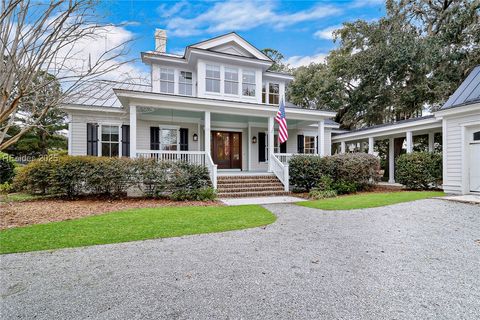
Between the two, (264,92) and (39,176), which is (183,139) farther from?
(39,176)

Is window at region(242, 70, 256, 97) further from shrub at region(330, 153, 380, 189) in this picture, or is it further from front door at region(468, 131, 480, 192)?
front door at region(468, 131, 480, 192)

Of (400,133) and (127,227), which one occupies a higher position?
(400,133)

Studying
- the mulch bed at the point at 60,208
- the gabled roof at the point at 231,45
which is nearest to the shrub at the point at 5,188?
the mulch bed at the point at 60,208

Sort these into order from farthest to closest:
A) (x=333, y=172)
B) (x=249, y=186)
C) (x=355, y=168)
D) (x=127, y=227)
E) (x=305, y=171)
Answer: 1. (x=333, y=172)
2. (x=355, y=168)
3. (x=305, y=171)
4. (x=249, y=186)
5. (x=127, y=227)

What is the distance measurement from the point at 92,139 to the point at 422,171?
15575mm

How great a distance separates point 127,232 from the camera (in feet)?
15.9

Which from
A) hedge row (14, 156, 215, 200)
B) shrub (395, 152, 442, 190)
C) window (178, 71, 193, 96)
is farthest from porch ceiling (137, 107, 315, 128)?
shrub (395, 152, 442, 190)

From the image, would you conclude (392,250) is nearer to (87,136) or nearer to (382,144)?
(87,136)

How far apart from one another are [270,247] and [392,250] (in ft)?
6.32

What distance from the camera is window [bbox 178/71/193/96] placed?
13227 mm

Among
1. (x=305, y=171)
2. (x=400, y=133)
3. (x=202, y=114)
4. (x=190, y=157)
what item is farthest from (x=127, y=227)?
(x=400, y=133)

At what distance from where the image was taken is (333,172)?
11.6 meters

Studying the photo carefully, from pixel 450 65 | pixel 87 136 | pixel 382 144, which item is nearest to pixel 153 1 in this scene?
pixel 87 136

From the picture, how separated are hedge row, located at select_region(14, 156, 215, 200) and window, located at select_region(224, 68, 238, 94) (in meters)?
5.40
